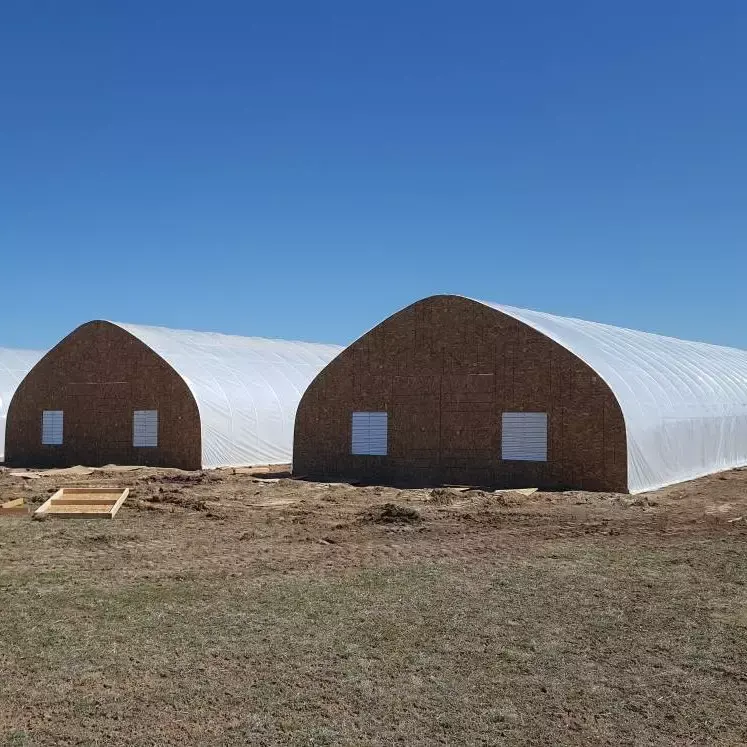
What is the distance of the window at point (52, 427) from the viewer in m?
29.8

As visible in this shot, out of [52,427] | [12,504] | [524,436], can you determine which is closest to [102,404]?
[52,427]

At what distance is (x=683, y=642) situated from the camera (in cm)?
789

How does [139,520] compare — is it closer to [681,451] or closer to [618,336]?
[681,451]

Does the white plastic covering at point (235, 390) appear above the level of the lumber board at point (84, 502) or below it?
above

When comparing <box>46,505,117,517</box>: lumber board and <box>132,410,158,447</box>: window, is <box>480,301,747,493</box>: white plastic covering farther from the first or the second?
<box>132,410,158,447</box>: window

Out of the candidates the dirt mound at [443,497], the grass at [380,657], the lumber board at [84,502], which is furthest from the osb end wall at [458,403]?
the grass at [380,657]

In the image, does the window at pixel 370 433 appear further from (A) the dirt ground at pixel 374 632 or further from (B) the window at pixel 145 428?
(A) the dirt ground at pixel 374 632

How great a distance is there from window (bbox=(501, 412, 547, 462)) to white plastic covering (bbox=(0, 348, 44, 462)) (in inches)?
720

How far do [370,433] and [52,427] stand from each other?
11.8 metres

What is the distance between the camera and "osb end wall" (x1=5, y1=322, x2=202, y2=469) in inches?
1081

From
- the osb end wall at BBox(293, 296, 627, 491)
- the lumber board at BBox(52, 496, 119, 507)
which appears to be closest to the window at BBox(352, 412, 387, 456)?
the osb end wall at BBox(293, 296, 627, 491)

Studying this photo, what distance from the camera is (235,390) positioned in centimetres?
2917

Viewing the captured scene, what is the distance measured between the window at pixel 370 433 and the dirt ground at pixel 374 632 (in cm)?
798

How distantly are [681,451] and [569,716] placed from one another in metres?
18.1
